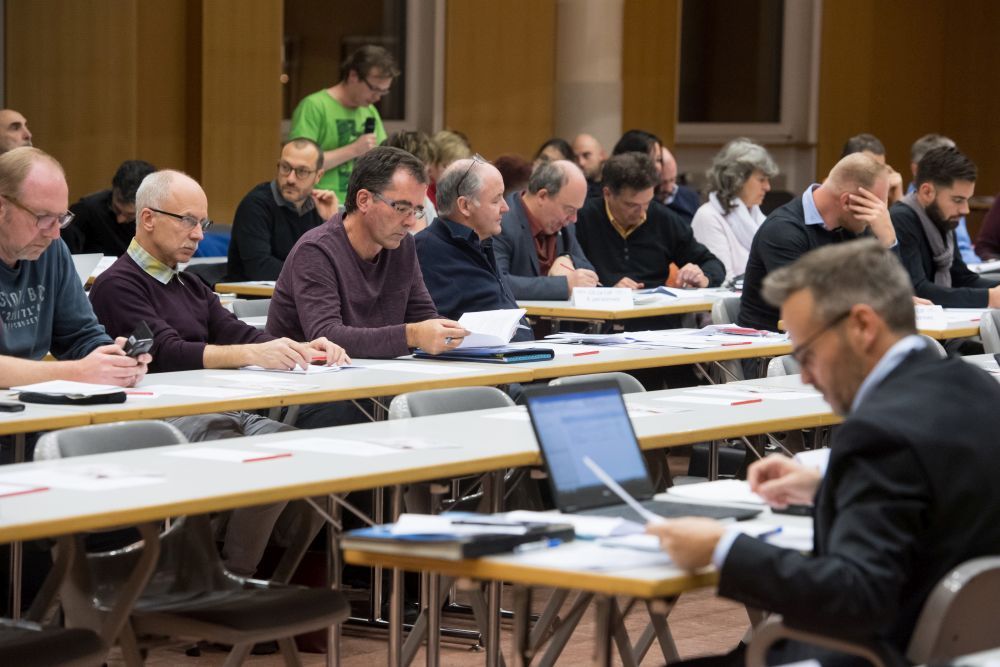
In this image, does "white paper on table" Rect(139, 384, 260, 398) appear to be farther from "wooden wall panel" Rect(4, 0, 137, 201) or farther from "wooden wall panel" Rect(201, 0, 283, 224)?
"wooden wall panel" Rect(201, 0, 283, 224)

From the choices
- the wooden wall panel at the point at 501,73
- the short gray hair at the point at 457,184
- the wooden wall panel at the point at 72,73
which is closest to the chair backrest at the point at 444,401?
the short gray hair at the point at 457,184

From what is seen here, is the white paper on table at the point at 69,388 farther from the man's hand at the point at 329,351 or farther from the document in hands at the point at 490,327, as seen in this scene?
the document in hands at the point at 490,327

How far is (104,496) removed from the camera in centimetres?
310

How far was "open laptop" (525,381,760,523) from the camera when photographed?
3.15 metres

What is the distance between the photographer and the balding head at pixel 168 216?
5.24m

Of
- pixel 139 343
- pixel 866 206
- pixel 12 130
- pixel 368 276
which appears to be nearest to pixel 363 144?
pixel 12 130

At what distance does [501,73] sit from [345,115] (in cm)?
367

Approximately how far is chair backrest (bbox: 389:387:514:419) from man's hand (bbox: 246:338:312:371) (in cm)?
67

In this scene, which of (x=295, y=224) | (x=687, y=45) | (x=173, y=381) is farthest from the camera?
(x=687, y=45)

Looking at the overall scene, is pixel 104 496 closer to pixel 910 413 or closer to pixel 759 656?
pixel 759 656

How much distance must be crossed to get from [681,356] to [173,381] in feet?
5.91

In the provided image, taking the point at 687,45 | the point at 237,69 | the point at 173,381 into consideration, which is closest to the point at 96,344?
the point at 173,381

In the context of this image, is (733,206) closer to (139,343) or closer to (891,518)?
(139,343)

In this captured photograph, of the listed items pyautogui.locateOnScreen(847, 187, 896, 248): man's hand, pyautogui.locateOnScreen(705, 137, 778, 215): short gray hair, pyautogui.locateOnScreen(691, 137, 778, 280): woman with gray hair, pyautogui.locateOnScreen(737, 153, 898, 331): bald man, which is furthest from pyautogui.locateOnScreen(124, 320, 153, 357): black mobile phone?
pyautogui.locateOnScreen(705, 137, 778, 215): short gray hair
